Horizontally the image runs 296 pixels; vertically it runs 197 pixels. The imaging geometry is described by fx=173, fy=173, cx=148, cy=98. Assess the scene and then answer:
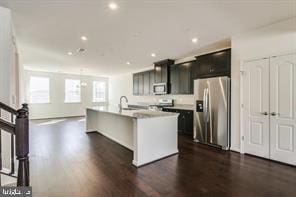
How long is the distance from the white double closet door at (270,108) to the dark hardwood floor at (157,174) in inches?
11.9

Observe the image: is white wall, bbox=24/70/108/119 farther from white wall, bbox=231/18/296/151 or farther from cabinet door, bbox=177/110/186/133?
white wall, bbox=231/18/296/151

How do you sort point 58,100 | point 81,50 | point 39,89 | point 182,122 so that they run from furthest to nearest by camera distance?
point 58,100 → point 39,89 → point 182,122 → point 81,50

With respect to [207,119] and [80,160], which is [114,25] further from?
[207,119]

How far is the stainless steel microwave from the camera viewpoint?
6850 millimetres

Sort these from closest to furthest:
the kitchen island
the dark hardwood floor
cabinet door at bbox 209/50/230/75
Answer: the dark hardwood floor
the kitchen island
cabinet door at bbox 209/50/230/75

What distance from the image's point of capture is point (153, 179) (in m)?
2.76

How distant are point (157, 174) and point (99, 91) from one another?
9.82 m

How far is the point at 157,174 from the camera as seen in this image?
116 inches

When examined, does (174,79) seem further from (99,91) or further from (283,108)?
(99,91)

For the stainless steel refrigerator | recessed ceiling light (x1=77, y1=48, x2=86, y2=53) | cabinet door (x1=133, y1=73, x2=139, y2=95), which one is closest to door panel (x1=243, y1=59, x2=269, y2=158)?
the stainless steel refrigerator

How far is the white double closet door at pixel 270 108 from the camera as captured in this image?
3.32 metres

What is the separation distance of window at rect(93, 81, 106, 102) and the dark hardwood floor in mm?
7544

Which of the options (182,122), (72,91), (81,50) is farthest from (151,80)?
(72,91)

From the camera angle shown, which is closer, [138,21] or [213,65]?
[138,21]
